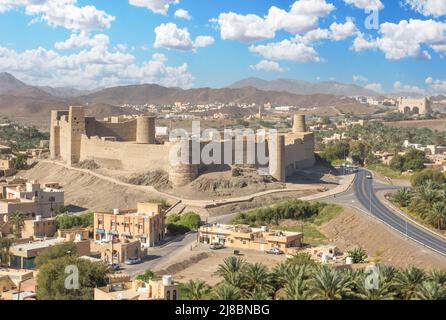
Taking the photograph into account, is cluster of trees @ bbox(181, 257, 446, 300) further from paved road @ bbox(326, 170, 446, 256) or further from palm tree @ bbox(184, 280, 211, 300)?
paved road @ bbox(326, 170, 446, 256)

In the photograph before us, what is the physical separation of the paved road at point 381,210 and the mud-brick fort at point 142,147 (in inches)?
182

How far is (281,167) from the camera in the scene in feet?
141

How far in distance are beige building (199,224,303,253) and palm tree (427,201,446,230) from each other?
598cm

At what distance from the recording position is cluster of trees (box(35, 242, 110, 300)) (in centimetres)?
1981

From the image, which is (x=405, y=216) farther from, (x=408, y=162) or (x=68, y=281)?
(x=408, y=162)

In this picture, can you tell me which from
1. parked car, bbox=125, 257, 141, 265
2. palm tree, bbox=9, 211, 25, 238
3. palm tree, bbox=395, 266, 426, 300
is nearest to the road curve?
palm tree, bbox=395, 266, 426, 300

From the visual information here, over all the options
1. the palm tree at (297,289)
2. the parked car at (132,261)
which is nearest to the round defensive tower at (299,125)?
the parked car at (132,261)

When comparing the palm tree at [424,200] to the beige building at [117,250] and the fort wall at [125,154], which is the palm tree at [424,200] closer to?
the beige building at [117,250]

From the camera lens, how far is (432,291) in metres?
17.0

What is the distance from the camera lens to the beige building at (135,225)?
3164cm

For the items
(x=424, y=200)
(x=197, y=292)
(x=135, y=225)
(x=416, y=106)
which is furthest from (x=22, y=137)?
(x=416, y=106)

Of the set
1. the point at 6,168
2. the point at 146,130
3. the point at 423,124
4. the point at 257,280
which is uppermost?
the point at 423,124

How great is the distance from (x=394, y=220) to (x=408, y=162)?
22691 mm
